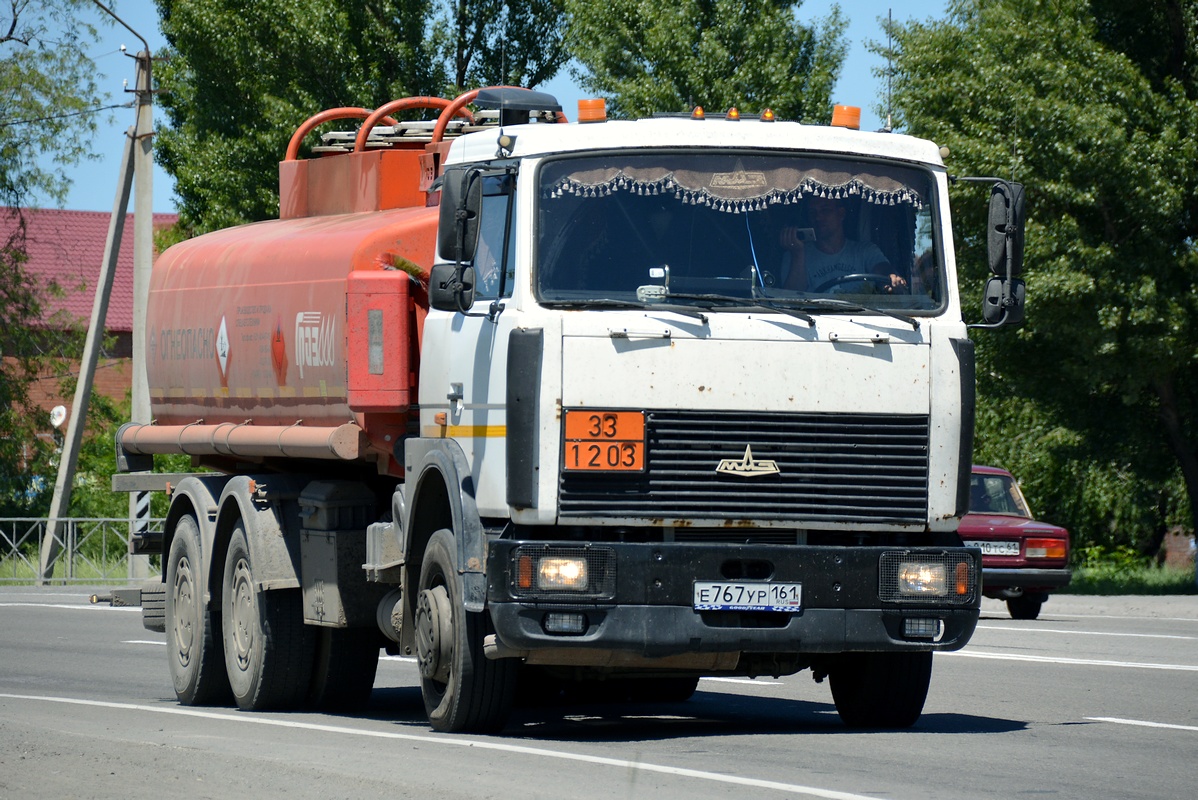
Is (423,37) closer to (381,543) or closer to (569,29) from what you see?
(569,29)

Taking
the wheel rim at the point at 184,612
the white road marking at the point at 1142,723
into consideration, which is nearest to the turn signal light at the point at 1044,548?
the white road marking at the point at 1142,723

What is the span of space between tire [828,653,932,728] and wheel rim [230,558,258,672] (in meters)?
3.82

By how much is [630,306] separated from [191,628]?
17.5 ft

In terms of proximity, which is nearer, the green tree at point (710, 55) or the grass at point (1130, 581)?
the grass at point (1130, 581)

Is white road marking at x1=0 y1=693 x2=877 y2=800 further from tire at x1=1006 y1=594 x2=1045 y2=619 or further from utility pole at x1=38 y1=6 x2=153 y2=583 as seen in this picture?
utility pole at x1=38 y1=6 x2=153 y2=583

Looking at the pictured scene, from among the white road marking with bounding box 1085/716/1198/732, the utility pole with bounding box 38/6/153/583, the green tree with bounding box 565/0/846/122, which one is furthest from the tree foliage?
the white road marking with bounding box 1085/716/1198/732

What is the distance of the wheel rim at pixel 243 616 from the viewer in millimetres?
12541

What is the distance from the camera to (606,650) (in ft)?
31.2

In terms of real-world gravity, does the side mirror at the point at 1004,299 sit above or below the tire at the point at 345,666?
above

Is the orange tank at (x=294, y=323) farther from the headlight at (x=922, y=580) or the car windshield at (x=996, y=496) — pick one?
the car windshield at (x=996, y=496)

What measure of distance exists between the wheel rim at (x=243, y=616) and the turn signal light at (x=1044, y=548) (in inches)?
457

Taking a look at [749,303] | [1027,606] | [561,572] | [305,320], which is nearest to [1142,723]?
[749,303]

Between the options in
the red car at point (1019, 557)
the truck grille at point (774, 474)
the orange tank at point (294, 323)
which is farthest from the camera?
the red car at point (1019, 557)

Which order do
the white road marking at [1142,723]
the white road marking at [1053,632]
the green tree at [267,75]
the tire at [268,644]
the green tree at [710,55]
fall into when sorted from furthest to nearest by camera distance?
the green tree at [267,75] → the green tree at [710,55] → the white road marking at [1053,632] → the tire at [268,644] → the white road marking at [1142,723]
